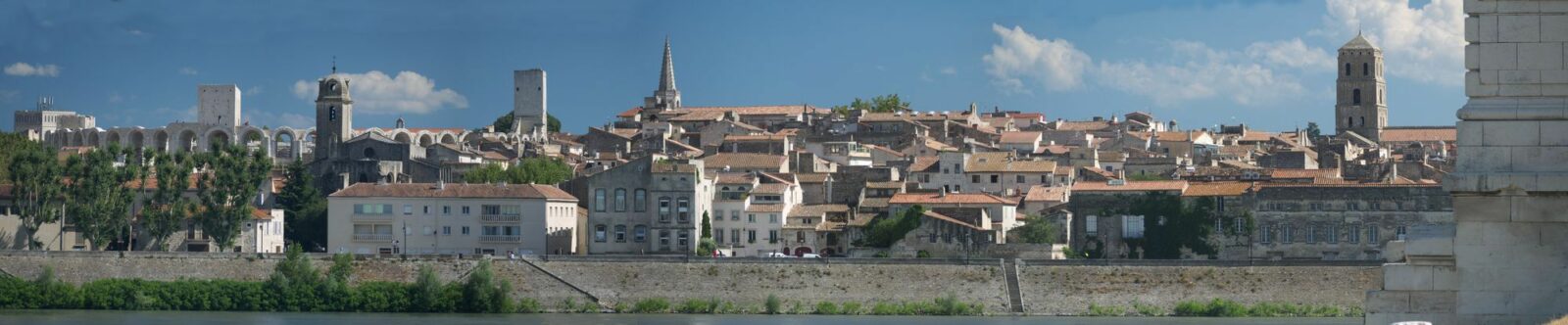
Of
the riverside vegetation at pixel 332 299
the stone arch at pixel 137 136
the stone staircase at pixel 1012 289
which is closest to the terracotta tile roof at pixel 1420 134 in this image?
the stone staircase at pixel 1012 289

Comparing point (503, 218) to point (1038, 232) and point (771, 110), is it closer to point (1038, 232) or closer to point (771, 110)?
point (1038, 232)

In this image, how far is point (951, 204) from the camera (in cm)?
7088

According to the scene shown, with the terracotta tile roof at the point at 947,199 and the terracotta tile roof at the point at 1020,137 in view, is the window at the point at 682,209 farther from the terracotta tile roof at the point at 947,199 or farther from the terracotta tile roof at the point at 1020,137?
the terracotta tile roof at the point at 1020,137

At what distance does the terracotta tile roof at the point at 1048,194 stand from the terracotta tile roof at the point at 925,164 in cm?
637

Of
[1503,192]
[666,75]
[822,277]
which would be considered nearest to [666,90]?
[666,75]

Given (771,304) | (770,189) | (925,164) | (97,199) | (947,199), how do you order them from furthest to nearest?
(925,164)
(770,189)
(947,199)
(97,199)
(771,304)

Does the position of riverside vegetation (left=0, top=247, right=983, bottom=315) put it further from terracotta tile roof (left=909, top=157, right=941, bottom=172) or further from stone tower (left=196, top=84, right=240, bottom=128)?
stone tower (left=196, top=84, right=240, bottom=128)

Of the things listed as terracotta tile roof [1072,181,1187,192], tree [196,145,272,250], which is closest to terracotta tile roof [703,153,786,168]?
terracotta tile roof [1072,181,1187,192]

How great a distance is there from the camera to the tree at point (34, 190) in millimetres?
72125

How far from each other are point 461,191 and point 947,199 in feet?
46.6

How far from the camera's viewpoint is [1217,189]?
69875 millimetres

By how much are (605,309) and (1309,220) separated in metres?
19.3

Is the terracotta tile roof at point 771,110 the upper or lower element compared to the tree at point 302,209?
upper

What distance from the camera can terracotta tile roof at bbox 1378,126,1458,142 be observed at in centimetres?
11919
